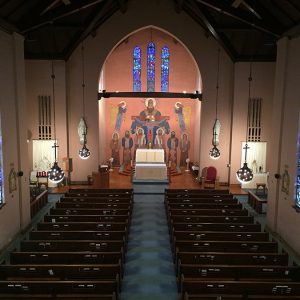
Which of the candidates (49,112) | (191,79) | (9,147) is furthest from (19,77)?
(191,79)

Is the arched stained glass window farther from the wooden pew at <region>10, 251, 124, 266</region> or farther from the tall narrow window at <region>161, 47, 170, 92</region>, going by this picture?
the wooden pew at <region>10, 251, 124, 266</region>

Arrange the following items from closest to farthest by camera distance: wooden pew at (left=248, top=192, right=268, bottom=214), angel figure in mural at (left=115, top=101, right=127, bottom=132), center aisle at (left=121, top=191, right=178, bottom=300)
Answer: center aisle at (left=121, top=191, right=178, bottom=300), wooden pew at (left=248, top=192, right=268, bottom=214), angel figure in mural at (left=115, top=101, right=127, bottom=132)

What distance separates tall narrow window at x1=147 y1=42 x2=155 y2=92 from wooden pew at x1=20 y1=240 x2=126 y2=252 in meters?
14.8

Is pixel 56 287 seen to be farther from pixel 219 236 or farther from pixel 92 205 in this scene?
pixel 92 205

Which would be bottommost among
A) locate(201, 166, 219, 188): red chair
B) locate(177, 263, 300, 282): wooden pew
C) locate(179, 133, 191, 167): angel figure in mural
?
locate(177, 263, 300, 282): wooden pew

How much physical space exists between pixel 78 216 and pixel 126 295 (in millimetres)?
3986

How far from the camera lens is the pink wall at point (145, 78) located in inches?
856

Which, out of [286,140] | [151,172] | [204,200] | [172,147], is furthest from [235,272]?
[172,147]

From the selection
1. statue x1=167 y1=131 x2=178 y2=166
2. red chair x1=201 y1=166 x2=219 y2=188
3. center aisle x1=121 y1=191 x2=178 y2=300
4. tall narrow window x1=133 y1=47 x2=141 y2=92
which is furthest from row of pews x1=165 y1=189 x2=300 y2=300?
tall narrow window x1=133 y1=47 x2=141 y2=92

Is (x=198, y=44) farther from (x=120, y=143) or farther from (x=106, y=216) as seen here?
(x=106, y=216)

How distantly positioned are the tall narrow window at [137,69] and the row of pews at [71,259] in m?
12.0

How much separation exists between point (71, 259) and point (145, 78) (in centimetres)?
1574

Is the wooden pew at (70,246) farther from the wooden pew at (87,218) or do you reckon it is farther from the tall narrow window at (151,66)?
the tall narrow window at (151,66)

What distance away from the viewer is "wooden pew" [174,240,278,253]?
8.84 meters
